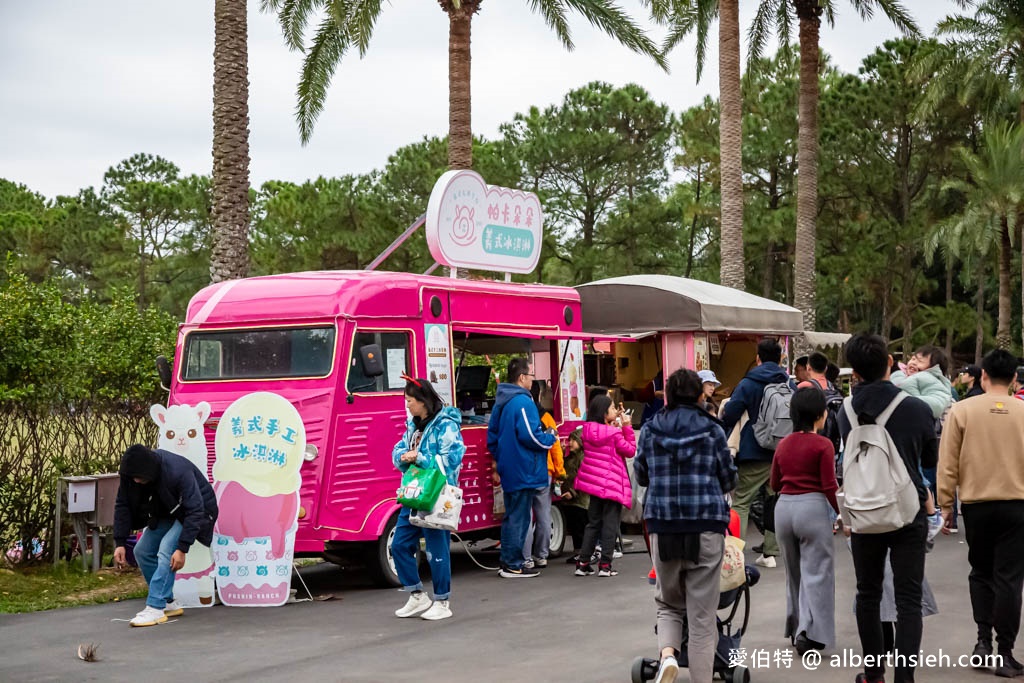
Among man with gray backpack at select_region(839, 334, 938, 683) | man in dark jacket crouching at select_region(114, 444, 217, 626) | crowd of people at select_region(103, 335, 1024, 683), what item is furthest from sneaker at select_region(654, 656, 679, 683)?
man in dark jacket crouching at select_region(114, 444, 217, 626)

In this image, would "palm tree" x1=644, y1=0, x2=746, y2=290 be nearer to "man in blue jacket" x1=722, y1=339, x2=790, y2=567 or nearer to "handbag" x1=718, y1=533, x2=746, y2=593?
"man in blue jacket" x1=722, y1=339, x2=790, y2=567

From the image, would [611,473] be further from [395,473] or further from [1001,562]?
[1001,562]

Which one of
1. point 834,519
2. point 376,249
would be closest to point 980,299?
point 376,249

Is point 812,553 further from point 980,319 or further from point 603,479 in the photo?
point 980,319

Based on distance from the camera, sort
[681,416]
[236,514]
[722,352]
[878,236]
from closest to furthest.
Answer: [681,416] → [236,514] → [722,352] → [878,236]

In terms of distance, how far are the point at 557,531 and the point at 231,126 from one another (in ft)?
21.5

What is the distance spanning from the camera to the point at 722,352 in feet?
61.6

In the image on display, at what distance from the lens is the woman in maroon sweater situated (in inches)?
278

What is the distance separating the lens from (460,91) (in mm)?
18906

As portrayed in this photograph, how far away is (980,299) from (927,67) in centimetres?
1288

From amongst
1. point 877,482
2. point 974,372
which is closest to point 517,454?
point 877,482

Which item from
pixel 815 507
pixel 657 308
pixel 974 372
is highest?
pixel 657 308

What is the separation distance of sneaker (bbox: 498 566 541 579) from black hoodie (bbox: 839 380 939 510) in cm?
528

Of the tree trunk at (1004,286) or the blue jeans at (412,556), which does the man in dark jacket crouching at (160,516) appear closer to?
the blue jeans at (412,556)
